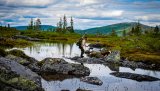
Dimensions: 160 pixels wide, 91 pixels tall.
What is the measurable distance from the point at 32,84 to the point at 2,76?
Answer: 217 centimetres

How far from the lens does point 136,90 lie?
25969mm

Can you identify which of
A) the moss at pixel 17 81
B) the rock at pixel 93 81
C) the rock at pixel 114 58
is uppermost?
the moss at pixel 17 81

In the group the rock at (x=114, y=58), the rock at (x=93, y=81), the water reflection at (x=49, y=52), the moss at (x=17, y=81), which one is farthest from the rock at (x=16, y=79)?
the rock at (x=114, y=58)

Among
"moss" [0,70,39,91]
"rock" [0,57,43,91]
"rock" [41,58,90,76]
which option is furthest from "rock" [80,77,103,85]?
"moss" [0,70,39,91]

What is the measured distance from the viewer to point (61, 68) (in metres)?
32.4

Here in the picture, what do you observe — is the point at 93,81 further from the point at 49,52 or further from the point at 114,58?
the point at 49,52

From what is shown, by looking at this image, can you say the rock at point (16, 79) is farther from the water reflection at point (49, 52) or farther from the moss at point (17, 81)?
the water reflection at point (49, 52)

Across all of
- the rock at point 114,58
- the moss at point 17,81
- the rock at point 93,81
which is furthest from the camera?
the rock at point 114,58

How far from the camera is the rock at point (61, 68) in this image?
32.0m

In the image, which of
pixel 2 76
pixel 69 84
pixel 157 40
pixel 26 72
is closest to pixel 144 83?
pixel 69 84

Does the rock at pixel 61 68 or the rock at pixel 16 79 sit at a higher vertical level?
the rock at pixel 16 79

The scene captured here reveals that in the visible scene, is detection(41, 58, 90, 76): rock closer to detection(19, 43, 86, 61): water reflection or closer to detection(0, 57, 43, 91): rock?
detection(0, 57, 43, 91): rock

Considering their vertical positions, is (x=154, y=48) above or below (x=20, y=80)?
below

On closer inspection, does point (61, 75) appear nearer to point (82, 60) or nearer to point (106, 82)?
point (106, 82)
